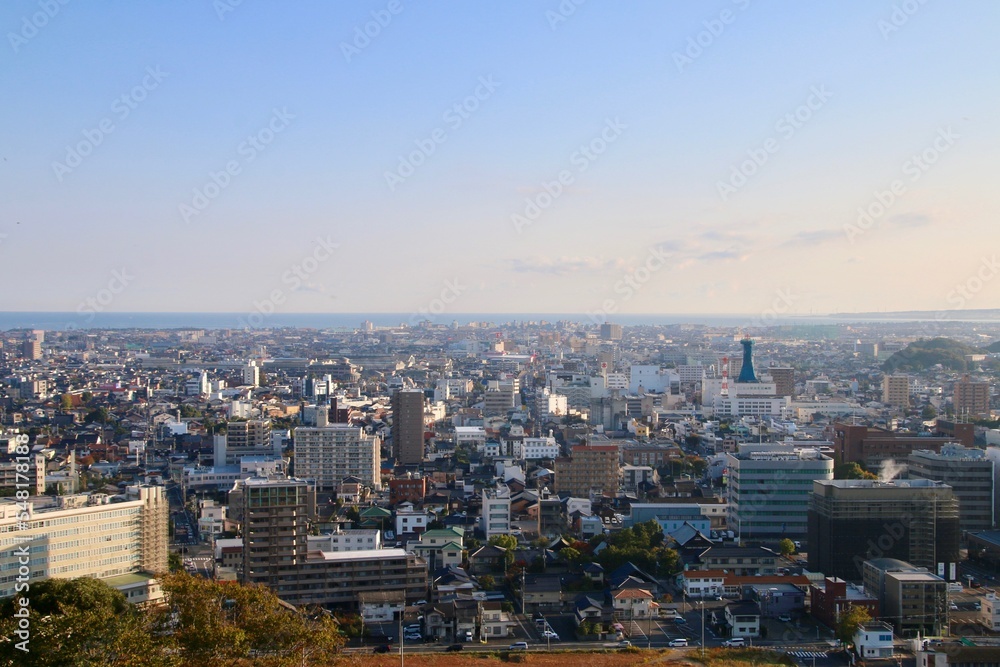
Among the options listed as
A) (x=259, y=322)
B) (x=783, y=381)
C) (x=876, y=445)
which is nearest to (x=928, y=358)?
(x=783, y=381)

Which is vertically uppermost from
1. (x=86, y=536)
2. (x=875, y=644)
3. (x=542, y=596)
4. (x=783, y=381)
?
(x=783, y=381)

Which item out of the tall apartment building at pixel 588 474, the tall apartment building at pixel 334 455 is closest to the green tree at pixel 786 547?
the tall apartment building at pixel 588 474

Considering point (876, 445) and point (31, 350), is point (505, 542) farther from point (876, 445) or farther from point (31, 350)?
point (31, 350)

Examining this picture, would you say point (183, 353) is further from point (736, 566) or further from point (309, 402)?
point (736, 566)

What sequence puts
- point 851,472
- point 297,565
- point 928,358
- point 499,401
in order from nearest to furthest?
point 297,565 → point 851,472 → point 499,401 → point 928,358

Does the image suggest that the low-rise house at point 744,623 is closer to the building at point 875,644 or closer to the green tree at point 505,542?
the building at point 875,644

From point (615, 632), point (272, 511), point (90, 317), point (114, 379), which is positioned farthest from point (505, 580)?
point (90, 317)

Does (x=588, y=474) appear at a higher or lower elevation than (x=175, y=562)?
higher
